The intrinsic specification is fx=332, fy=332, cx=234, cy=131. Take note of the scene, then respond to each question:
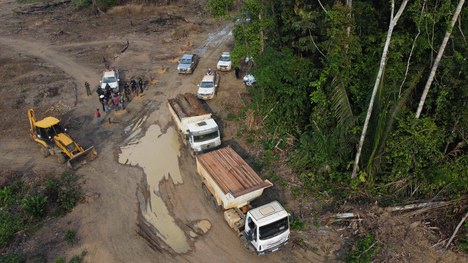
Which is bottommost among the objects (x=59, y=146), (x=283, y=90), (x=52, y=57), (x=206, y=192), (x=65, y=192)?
(x=52, y=57)

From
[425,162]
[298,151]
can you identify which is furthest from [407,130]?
[298,151]

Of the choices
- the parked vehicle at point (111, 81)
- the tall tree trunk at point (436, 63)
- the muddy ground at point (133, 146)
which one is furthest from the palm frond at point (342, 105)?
the parked vehicle at point (111, 81)

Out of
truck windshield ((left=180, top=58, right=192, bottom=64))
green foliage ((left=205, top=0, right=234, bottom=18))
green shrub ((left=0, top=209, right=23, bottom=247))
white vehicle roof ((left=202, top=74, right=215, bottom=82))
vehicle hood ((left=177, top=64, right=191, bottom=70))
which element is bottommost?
green shrub ((left=0, top=209, right=23, bottom=247))

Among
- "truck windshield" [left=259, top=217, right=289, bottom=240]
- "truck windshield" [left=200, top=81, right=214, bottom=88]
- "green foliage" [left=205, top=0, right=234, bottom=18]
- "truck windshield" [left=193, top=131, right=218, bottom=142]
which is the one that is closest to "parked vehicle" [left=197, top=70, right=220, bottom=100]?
"truck windshield" [left=200, top=81, right=214, bottom=88]

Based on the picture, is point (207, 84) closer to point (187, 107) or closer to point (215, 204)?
point (187, 107)

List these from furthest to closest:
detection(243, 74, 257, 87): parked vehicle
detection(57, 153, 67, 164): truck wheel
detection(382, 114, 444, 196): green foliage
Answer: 1. detection(243, 74, 257, 87): parked vehicle
2. detection(57, 153, 67, 164): truck wheel
3. detection(382, 114, 444, 196): green foliage

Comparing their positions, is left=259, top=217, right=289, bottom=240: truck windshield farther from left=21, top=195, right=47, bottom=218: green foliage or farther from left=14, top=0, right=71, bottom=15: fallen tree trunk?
left=14, top=0, right=71, bottom=15: fallen tree trunk

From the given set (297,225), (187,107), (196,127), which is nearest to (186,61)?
(187,107)
